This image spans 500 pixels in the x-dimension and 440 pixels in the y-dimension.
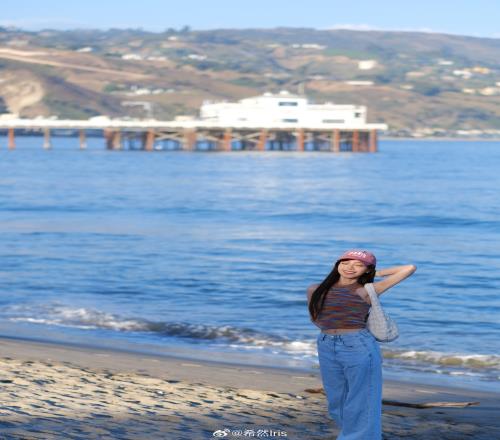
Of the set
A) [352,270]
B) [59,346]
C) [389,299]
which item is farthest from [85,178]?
[352,270]

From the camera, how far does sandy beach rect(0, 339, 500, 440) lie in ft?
25.6

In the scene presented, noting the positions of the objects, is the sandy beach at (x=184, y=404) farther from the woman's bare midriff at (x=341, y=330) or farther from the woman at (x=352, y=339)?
the woman's bare midriff at (x=341, y=330)

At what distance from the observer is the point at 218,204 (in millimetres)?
44000

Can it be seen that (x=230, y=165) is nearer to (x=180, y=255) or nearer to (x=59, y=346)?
(x=180, y=255)

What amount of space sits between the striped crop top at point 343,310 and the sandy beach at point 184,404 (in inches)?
60.1

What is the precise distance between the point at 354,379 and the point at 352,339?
218mm

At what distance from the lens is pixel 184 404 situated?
28.9ft

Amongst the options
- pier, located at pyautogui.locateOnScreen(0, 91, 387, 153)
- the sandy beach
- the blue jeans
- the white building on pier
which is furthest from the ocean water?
the white building on pier

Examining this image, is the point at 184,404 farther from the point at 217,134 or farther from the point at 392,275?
the point at 217,134

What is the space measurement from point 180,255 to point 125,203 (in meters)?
19.1

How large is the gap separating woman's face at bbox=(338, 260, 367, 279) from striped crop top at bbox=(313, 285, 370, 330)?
0.09m

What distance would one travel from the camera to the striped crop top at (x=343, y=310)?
6508 millimetres

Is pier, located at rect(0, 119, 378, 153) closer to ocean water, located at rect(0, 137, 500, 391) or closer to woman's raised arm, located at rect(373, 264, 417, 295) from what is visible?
Answer: ocean water, located at rect(0, 137, 500, 391)

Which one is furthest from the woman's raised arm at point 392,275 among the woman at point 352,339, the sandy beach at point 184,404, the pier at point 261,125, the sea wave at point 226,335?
the pier at point 261,125
